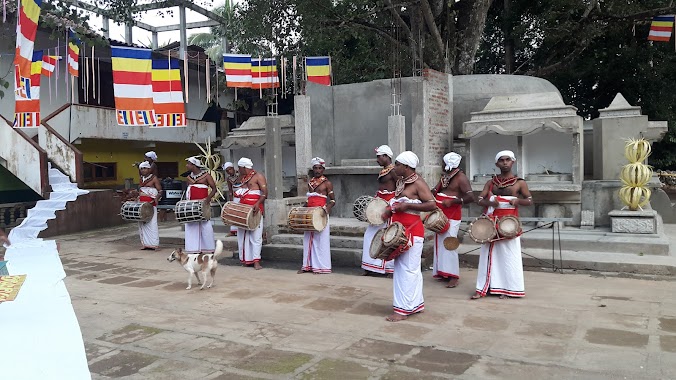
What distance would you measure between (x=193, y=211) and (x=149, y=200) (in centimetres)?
230

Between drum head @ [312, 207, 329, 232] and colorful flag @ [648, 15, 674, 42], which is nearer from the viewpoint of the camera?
drum head @ [312, 207, 329, 232]

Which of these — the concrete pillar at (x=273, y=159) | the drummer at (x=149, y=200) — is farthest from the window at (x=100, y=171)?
the concrete pillar at (x=273, y=159)

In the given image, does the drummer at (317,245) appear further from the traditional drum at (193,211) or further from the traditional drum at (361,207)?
the traditional drum at (193,211)

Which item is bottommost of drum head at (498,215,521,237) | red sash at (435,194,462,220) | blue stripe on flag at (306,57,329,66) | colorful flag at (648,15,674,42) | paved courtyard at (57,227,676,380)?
paved courtyard at (57,227,676,380)

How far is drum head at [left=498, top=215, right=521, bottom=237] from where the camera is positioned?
6.73 metres

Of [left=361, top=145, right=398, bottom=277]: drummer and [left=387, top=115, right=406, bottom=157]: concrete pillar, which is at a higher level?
[left=387, top=115, right=406, bottom=157]: concrete pillar

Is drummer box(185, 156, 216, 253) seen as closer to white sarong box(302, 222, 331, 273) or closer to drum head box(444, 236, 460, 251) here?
white sarong box(302, 222, 331, 273)

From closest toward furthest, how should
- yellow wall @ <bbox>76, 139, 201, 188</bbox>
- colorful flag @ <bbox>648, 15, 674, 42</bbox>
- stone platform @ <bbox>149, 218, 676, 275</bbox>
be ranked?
stone platform @ <bbox>149, 218, 676, 275</bbox>
colorful flag @ <bbox>648, 15, 674, 42</bbox>
yellow wall @ <bbox>76, 139, 201, 188</bbox>

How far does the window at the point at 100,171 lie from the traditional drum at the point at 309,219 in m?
11.9

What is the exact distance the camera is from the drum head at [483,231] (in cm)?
680

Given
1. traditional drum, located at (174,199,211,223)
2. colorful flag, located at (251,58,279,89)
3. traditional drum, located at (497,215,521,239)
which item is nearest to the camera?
traditional drum, located at (497,215,521,239)

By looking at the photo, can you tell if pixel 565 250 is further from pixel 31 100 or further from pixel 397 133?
pixel 31 100

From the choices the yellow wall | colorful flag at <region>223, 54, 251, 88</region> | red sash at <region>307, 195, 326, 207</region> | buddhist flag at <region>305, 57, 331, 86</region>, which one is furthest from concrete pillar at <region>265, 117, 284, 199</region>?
the yellow wall

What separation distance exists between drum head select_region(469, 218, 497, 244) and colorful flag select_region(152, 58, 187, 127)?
30.6 feet
